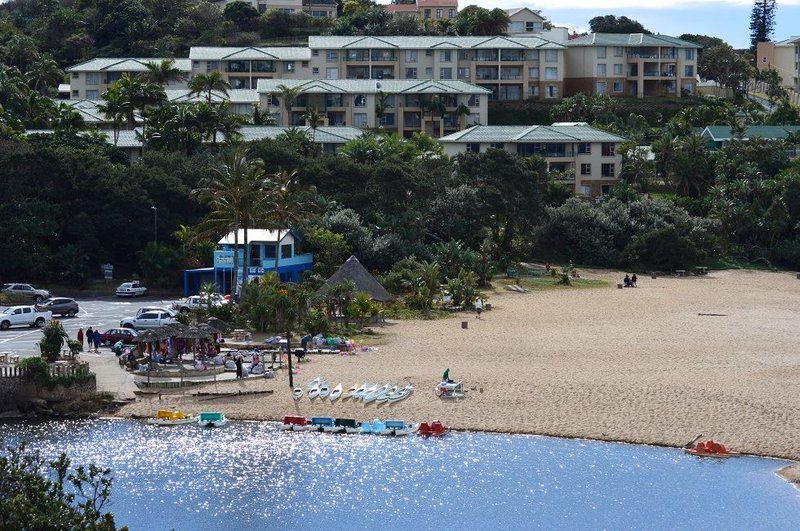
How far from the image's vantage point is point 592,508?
3894 centimetres

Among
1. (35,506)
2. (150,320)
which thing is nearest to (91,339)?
(150,320)

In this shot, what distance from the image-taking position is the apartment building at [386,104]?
114812mm

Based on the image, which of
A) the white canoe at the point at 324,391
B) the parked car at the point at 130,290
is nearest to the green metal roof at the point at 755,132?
the parked car at the point at 130,290

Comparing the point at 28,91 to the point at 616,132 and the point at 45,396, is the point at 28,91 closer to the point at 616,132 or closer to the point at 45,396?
the point at 616,132

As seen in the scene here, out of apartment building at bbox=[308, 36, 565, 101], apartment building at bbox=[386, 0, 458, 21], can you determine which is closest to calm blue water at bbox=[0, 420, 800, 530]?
apartment building at bbox=[308, 36, 565, 101]

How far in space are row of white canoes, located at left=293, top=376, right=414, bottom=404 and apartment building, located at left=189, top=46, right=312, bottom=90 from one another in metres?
81.2

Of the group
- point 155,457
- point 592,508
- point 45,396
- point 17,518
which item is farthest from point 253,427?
point 17,518

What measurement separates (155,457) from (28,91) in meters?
73.3

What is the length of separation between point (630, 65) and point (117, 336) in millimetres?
85553

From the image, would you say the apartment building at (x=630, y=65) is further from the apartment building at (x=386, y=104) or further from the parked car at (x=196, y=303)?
the parked car at (x=196, y=303)

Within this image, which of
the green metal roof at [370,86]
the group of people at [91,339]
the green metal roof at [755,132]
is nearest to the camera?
the group of people at [91,339]

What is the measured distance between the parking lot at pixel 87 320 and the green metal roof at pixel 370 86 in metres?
46.2

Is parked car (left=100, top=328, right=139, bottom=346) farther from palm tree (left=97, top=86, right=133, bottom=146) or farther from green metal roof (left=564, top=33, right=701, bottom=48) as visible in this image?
green metal roof (left=564, top=33, right=701, bottom=48)

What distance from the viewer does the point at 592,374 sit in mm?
52344
